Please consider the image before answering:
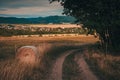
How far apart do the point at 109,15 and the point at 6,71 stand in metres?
16.3

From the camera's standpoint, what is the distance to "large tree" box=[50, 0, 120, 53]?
29.2 m

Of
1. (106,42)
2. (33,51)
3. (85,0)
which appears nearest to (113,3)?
(85,0)

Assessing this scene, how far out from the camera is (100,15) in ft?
100

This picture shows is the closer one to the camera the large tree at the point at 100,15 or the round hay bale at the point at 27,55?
the round hay bale at the point at 27,55

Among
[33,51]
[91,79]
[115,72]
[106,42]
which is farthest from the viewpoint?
[106,42]

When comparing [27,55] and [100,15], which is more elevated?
[100,15]

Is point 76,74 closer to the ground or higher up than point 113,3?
closer to the ground

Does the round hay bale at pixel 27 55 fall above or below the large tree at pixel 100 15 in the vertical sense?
below

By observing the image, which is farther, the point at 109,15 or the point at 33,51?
the point at 109,15

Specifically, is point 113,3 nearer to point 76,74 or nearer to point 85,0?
point 85,0

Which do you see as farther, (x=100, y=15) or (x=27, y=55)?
(x=100, y=15)

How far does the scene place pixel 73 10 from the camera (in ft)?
112

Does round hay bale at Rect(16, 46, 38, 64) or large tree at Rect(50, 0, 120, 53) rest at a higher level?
large tree at Rect(50, 0, 120, 53)

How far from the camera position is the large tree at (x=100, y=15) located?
1152 inches
